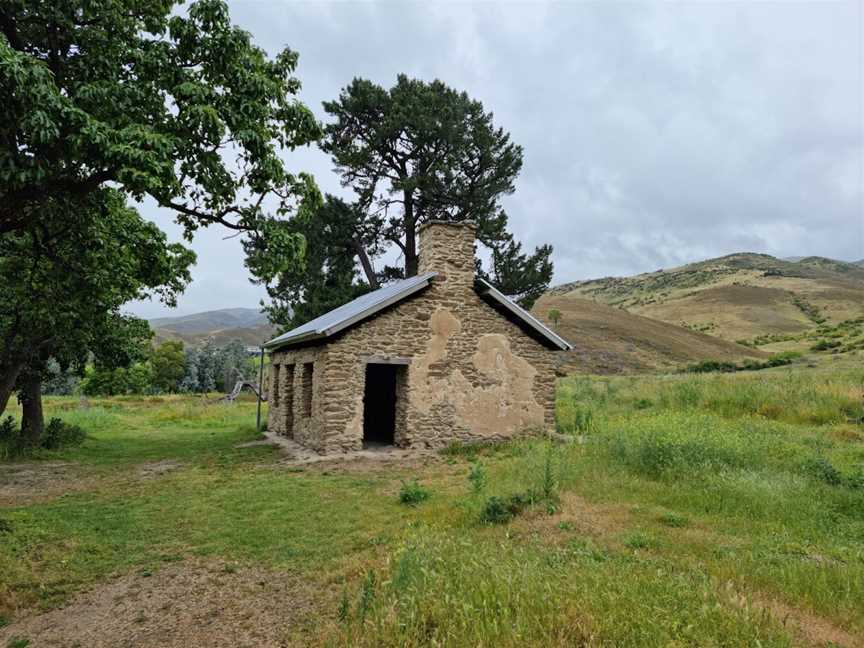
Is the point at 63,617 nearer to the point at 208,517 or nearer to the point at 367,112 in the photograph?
the point at 208,517

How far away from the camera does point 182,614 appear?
16.6 ft

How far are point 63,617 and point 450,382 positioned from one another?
986 centimetres

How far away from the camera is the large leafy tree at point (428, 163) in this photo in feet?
83.0

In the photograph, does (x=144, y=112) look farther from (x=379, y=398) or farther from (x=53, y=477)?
(x=379, y=398)

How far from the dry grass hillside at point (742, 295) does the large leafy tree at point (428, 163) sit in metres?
44.6

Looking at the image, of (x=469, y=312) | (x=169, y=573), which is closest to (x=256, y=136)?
(x=169, y=573)

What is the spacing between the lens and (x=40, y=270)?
32.6ft

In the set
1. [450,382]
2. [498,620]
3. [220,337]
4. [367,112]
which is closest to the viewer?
[498,620]

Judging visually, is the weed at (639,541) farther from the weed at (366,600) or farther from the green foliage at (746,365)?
the green foliage at (746,365)

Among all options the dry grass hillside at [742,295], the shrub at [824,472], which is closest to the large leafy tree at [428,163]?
the shrub at [824,472]

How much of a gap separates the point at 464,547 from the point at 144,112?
6.54m

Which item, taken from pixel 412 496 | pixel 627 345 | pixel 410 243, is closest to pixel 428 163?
pixel 410 243

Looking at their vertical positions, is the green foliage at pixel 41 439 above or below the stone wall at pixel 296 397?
below

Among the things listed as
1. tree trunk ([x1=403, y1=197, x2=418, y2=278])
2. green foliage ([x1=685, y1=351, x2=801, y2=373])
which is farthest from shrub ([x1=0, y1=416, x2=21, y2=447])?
green foliage ([x1=685, y1=351, x2=801, y2=373])
